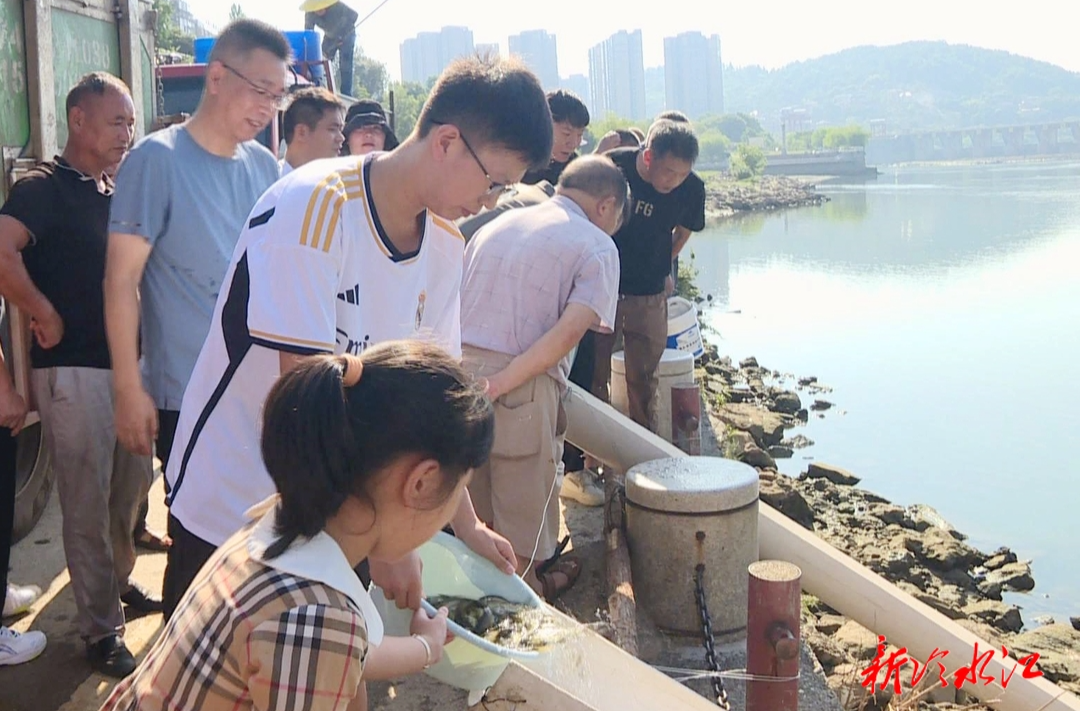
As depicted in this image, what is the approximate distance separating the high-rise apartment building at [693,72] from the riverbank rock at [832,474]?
181679 millimetres

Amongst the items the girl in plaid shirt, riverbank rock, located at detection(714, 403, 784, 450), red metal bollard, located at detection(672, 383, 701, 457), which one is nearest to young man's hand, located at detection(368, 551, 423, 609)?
the girl in plaid shirt

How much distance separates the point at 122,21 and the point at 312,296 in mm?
4322

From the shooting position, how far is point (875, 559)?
29.0 feet

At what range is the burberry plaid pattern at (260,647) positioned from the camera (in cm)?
155

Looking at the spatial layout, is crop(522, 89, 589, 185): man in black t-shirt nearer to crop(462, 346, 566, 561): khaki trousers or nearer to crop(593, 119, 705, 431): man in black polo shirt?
crop(593, 119, 705, 431): man in black polo shirt

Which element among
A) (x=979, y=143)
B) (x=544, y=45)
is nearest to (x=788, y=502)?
(x=544, y=45)

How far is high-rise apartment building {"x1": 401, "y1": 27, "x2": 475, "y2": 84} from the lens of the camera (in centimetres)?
7525

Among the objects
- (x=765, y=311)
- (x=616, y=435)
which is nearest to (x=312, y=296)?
(x=616, y=435)

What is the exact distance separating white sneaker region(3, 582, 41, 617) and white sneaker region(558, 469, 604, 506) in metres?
2.95

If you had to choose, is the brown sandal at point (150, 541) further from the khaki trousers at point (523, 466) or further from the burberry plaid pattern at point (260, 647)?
the burberry plaid pattern at point (260, 647)

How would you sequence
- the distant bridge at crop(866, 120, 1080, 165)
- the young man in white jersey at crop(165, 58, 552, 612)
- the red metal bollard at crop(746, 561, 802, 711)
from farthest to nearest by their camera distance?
1. the distant bridge at crop(866, 120, 1080, 165)
2. the red metal bollard at crop(746, 561, 802, 711)
3. the young man in white jersey at crop(165, 58, 552, 612)

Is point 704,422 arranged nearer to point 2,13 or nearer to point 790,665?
point 790,665

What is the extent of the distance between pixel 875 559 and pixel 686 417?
315 cm

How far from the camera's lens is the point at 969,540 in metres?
10.3
